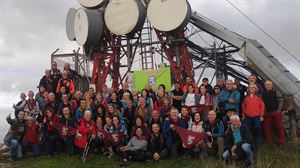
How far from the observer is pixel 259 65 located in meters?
12.6

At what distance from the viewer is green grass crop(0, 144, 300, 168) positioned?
886 centimetres

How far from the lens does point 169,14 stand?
15828mm

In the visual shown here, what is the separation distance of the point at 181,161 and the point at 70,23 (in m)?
12.2

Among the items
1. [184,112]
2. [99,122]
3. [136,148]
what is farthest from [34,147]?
[184,112]

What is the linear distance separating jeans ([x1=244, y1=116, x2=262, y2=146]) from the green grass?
31 centimetres

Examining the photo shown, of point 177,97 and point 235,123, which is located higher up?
point 177,97

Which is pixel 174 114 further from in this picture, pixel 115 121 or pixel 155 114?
pixel 115 121

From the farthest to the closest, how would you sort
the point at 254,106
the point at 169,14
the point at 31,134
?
the point at 169,14, the point at 31,134, the point at 254,106

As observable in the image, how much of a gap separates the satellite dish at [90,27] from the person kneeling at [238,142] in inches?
402

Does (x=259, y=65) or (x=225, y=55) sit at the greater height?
(x=225, y=55)

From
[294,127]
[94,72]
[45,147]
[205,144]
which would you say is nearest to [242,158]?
[205,144]

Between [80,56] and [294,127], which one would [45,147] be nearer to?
[294,127]

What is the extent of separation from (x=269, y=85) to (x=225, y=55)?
8.69 metres

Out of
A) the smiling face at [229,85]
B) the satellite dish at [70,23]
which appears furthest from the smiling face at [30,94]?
the satellite dish at [70,23]
